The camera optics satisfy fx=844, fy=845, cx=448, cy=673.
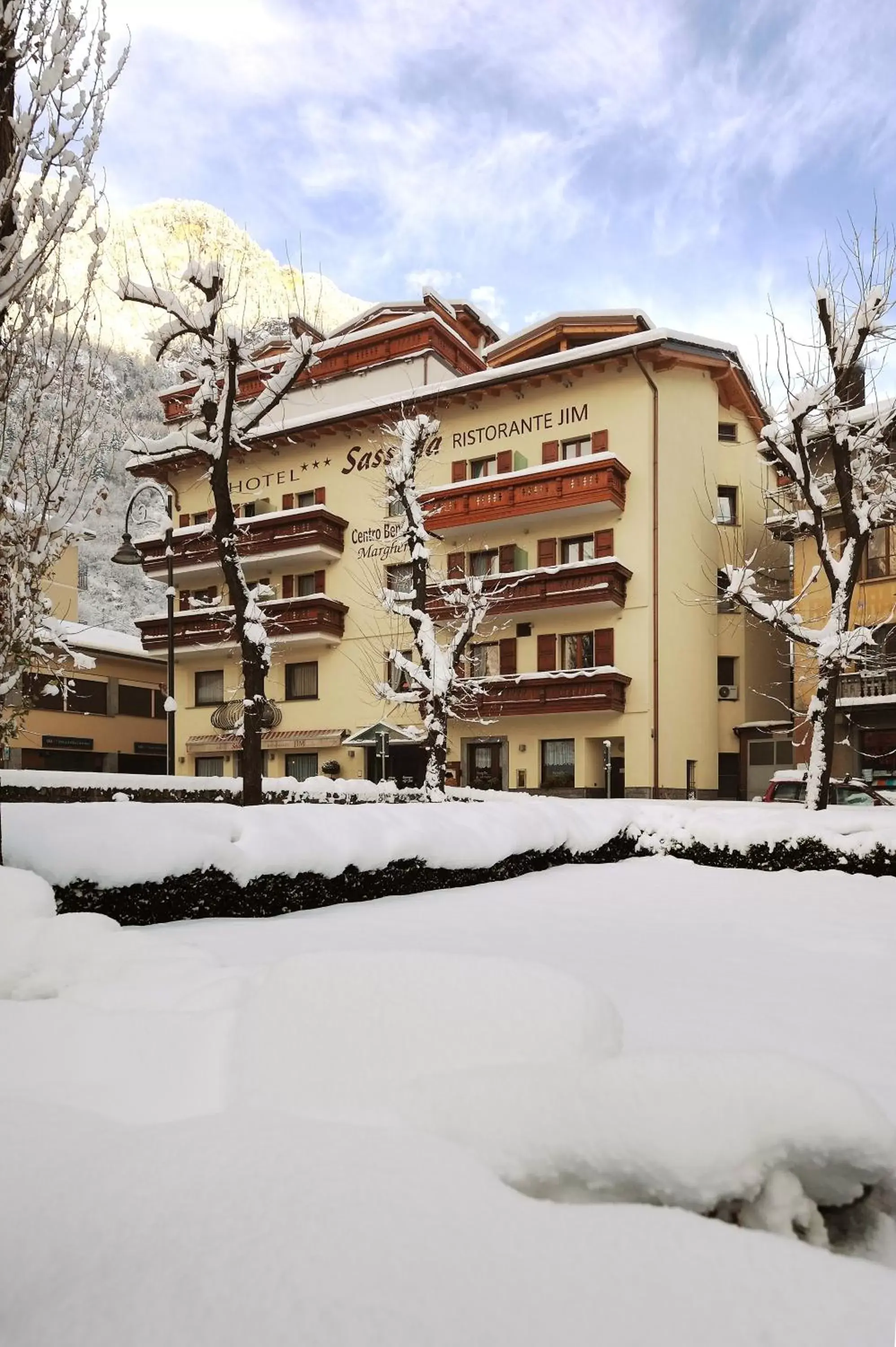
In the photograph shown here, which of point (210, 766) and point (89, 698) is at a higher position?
point (89, 698)

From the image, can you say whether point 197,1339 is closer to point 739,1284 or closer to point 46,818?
point 739,1284

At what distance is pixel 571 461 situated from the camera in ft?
90.0

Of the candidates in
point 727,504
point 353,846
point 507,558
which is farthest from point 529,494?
point 353,846

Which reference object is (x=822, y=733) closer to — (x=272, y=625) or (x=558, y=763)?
(x=558, y=763)

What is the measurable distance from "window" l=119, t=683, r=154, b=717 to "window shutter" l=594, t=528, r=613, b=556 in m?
21.5

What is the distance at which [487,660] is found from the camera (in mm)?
29953

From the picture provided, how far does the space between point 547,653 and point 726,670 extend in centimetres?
631

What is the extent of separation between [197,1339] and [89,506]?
45.2ft

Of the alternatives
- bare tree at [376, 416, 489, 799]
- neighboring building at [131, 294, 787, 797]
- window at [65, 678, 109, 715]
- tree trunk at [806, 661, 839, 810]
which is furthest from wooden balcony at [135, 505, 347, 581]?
tree trunk at [806, 661, 839, 810]

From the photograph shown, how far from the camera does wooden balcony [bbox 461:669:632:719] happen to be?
2628 cm

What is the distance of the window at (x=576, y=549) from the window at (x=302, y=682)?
10517mm

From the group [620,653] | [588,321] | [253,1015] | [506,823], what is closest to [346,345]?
[588,321]

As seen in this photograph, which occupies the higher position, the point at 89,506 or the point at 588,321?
the point at 588,321

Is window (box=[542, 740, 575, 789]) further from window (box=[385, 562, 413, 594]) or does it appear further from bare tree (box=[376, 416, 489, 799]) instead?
bare tree (box=[376, 416, 489, 799])
